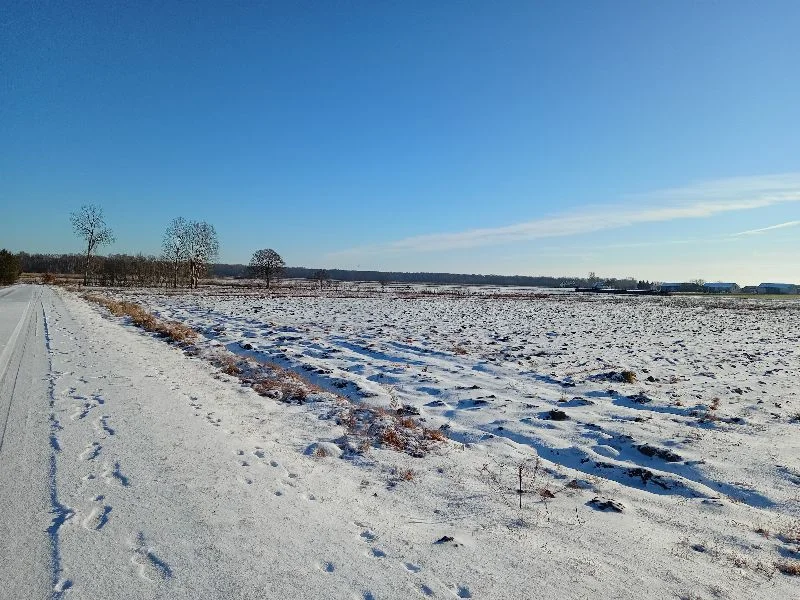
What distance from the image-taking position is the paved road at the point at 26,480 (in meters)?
3.94

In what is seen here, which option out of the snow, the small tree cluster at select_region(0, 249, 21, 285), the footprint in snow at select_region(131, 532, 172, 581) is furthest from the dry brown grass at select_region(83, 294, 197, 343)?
the small tree cluster at select_region(0, 249, 21, 285)

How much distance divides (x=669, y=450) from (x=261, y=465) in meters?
6.41

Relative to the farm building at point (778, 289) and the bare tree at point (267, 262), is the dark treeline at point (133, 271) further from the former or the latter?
the farm building at point (778, 289)

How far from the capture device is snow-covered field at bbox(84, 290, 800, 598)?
14.7ft

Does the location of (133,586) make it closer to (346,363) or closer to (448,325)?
(346,363)

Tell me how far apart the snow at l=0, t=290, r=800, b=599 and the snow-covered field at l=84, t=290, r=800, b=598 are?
0.11 ft

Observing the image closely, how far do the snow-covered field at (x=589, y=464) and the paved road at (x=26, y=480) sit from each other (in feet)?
10.3

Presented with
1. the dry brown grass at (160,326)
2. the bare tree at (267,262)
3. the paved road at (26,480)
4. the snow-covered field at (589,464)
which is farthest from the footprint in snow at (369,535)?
the bare tree at (267,262)

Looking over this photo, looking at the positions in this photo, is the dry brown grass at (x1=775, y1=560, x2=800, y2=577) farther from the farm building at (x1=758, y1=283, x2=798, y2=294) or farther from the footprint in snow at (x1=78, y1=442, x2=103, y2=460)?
the farm building at (x1=758, y1=283, x2=798, y2=294)

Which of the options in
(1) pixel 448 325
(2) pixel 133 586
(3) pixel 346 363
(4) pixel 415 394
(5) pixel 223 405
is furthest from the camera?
(1) pixel 448 325

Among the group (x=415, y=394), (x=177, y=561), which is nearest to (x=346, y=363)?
(x=415, y=394)

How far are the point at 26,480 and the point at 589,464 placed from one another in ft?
25.0

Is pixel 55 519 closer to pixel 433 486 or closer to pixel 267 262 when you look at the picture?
pixel 433 486

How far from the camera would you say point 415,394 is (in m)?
11.4
